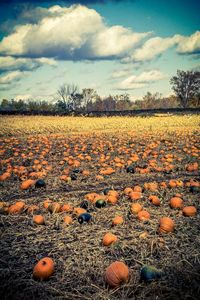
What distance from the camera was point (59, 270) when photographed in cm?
316

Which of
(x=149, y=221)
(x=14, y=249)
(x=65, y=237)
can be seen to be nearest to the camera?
(x=14, y=249)

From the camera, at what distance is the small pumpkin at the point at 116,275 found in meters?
2.80

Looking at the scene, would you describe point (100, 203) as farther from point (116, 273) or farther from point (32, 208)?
point (116, 273)

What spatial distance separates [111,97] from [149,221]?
122 meters

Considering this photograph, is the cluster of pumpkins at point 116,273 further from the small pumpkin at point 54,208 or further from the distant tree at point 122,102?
the distant tree at point 122,102

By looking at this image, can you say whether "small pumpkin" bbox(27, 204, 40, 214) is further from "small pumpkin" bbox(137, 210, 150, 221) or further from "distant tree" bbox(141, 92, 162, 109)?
"distant tree" bbox(141, 92, 162, 109)

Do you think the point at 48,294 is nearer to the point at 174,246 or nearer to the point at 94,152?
the point at 174,246

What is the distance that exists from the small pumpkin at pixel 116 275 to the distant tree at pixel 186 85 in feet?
258

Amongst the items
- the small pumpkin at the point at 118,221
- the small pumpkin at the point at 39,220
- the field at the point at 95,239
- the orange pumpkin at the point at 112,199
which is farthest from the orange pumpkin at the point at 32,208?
the small pumpkin at the point at 118,221

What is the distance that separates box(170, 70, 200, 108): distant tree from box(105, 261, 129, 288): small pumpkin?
78631 mm

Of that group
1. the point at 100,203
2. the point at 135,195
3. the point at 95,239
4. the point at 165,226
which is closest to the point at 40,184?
A: the point at 100,203

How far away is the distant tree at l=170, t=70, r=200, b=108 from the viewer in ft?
251

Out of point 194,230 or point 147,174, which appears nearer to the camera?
point 194,230

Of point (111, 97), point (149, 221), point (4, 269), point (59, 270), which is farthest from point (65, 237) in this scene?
point (111, 97)
